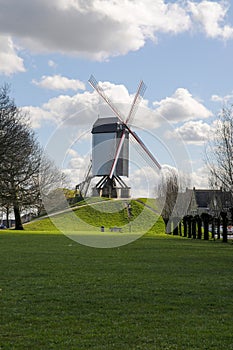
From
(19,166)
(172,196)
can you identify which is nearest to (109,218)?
(172,196)

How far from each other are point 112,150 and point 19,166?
1140 inches

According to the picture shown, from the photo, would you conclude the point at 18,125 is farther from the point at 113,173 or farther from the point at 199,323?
the point at 199,323

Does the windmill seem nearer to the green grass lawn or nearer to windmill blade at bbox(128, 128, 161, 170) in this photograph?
windmill blade at bbox(128, 128, 161, 170)

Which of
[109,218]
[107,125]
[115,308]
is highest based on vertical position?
[107,125]

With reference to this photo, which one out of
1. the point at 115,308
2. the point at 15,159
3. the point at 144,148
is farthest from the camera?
the point at 144,148

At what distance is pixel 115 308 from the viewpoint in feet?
36.4

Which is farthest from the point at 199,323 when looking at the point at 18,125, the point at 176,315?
the point at 18,125

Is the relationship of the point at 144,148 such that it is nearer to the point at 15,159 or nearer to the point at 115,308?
the point at 15,159

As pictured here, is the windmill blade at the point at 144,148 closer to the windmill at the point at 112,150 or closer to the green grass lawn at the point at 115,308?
the windmill at the point at 112,150

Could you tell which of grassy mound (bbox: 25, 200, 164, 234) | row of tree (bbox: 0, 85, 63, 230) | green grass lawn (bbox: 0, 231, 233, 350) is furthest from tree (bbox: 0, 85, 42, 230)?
green grass lawn (bbox: 0, 231, 233, 350)

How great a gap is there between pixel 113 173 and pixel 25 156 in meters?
26.1

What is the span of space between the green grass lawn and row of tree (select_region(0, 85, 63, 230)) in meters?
33.5

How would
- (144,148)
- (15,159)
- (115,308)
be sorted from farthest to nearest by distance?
(144,148)
(15,159)
(115,308)

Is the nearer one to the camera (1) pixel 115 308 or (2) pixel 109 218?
(1) pixel 115 308
